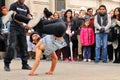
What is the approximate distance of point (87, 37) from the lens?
14.8 meters

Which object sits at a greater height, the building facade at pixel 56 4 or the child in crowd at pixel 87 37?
the building facade at pixel 56 4

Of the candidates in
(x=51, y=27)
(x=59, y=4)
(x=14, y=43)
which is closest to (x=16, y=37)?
(x=14, y=43)

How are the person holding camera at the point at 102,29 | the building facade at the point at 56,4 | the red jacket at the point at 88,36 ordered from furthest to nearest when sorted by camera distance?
the building facade at the point at 56,4
the red jacket at the point at 88,36
the person holding camera at the point at 102,29

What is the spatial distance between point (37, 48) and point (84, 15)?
6.19 meters

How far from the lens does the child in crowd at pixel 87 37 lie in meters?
14.7

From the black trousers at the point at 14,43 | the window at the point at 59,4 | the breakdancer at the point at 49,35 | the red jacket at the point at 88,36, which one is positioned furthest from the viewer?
the window at the point at 59,4

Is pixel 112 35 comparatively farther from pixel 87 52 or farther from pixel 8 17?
pixel 8 17

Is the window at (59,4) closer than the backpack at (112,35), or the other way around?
the backpack at (112,35)

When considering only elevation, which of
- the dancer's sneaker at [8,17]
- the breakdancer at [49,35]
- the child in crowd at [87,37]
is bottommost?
the child in crowd at [87,37]

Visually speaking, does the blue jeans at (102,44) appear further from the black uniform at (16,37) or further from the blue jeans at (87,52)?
the black uniform at (16,37)

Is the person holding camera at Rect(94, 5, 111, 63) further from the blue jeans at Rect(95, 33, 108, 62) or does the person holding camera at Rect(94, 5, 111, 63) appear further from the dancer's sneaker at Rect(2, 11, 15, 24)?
the dancer's sneaker at Rect(2, 11, 15, 24)

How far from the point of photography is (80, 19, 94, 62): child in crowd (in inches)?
580

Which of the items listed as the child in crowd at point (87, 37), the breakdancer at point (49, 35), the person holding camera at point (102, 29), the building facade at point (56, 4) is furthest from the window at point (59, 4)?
the breakdancer at point (49, 35)

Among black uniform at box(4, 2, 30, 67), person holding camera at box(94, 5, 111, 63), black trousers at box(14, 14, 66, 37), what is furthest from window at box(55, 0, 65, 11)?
black trousers at box(14, 14, 66, 37)
